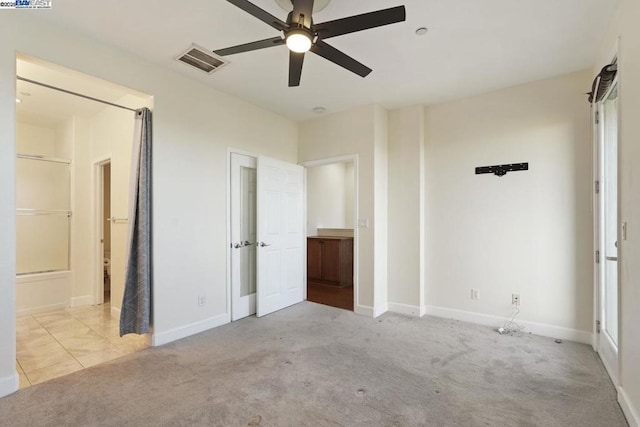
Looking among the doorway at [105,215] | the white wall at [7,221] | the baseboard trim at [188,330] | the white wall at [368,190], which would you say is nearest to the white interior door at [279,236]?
the baseboard trim at [188,330]

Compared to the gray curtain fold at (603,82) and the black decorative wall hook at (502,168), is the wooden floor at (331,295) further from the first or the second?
the gray curtain fold at (603,82)

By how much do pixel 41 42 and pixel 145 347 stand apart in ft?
8.85

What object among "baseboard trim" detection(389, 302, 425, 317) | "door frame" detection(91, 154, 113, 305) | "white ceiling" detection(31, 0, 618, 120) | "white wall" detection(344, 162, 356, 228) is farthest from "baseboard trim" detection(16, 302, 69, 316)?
"white wall" detection(344, 162, 356, 228)

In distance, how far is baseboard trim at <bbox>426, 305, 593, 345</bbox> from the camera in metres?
3.10

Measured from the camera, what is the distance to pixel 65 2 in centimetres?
218

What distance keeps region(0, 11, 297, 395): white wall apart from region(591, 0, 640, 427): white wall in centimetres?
350

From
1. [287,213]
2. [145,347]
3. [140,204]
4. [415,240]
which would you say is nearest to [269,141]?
[287,213]

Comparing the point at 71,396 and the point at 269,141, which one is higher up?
the point at 269,141

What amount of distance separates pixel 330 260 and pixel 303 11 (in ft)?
14.4

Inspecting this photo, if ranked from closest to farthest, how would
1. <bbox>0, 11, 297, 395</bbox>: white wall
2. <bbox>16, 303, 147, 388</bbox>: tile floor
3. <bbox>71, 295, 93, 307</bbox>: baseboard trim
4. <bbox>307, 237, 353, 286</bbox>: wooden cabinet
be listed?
<bbox>0, 11, 297, 395</bbox>: white wall < <bbox>16, 303, 147, 388</bbox>: tile floor < <bbox>71, 295, 93, 307</bbox>: baseboard trim < <bbox>307, 237, 353, 286</bbox>: wooden cabinet

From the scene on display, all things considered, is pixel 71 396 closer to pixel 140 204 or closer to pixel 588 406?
pixel 140 204

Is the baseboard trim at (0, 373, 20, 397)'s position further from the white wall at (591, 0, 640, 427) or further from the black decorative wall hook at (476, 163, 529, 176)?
the black decorative wall hook at (476, 163, 529, 176)

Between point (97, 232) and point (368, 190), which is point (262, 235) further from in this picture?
point (97, 232)

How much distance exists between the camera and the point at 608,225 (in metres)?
2.75
